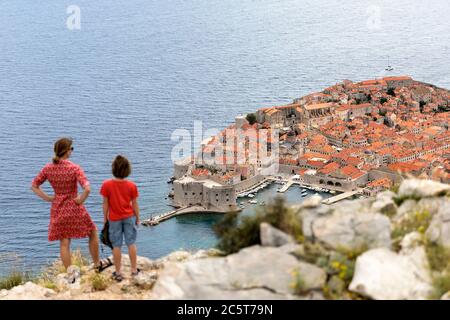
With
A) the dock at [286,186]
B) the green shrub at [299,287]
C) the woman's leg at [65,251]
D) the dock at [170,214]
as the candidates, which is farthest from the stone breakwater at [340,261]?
the dock at [286,186]

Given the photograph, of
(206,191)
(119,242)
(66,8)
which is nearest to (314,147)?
(206,191)

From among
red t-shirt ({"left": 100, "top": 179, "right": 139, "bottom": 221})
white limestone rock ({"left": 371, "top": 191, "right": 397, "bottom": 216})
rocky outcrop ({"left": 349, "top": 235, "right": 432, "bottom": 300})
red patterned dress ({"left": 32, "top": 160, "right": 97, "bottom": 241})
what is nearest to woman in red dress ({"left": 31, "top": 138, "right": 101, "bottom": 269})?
red patterned dress ({"left": 32, "top": 160, "right": 97, "bottom": 241})

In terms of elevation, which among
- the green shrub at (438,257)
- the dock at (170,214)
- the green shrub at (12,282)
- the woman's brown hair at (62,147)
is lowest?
the dock at (170,214)

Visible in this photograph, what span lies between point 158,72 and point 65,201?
43.6 meters

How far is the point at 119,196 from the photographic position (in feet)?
14.7

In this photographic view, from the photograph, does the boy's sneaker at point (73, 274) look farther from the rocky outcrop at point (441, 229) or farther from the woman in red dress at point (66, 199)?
the rocky outcrop at point (441, 229)

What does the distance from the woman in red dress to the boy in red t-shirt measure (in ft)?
0.83

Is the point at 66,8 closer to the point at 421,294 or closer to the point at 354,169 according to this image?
the point at 354,169

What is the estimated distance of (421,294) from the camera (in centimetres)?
350

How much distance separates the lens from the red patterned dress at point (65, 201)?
189 inches

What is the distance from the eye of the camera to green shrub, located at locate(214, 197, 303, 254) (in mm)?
3793

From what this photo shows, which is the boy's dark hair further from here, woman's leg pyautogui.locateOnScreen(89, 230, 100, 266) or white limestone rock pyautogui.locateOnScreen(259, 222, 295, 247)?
white limestone rock pyautogui.locateOnScreen(259, 222, 295, 247)

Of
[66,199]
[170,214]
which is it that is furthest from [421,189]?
[170,214]

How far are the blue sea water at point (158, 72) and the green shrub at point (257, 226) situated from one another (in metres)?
10.4
